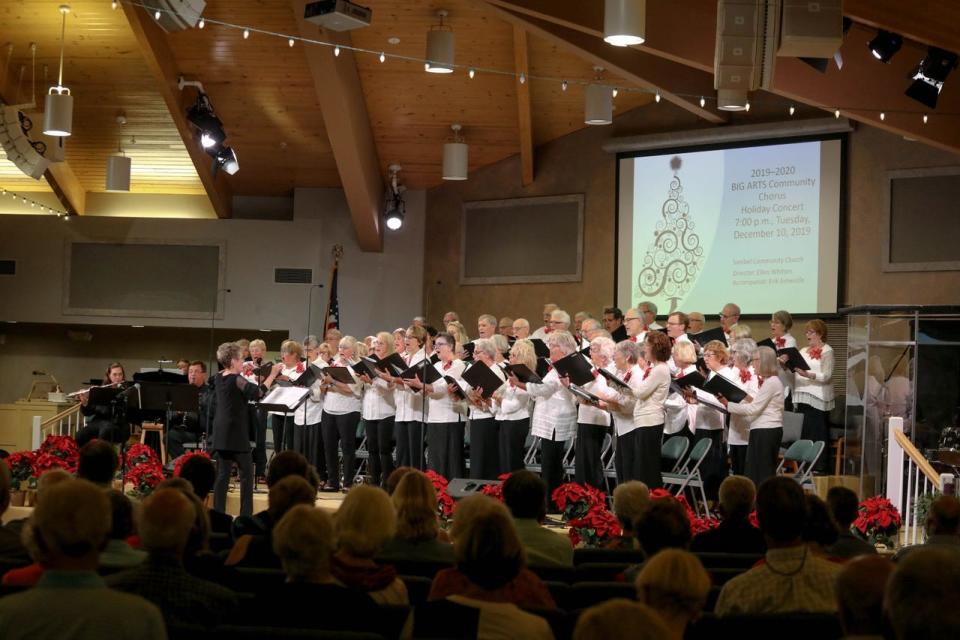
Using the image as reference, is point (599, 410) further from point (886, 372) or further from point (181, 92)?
point (181, 92)

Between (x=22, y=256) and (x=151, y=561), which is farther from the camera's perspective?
(x=22, y=256)

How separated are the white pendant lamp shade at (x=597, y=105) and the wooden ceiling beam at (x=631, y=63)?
0.48 meters

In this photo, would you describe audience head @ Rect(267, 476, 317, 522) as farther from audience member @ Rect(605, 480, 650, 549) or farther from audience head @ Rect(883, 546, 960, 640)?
audience head @ Rect(883, 546, 960, 640)

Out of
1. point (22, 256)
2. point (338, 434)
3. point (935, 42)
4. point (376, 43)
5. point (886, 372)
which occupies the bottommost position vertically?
point (338, 434)

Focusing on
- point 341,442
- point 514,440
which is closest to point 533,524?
point 514,440

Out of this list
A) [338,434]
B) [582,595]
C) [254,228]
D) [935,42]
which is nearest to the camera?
[582,595]

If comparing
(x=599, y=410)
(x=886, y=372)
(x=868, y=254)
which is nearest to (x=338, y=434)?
(x=599, y=410)

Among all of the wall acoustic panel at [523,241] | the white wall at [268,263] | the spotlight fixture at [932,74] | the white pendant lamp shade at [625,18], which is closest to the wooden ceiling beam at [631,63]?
the wall acoustic panel at [523,241]

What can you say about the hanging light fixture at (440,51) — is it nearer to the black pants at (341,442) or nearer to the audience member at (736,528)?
the black pants at (341,442)

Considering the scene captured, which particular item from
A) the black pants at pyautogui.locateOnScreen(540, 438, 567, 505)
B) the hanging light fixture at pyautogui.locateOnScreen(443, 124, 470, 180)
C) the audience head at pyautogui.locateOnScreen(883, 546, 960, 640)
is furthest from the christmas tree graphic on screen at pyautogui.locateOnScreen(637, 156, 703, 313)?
the audience head at pyautogui.locateOnScreen(883, 546, 960, 640)

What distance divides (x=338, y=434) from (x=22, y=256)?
6.47 m

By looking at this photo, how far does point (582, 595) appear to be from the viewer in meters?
3.04

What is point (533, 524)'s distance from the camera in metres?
3.83

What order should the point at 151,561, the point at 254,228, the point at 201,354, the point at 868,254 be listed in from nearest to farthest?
1. the point at 151,561
2. the point at 868,254
3. the point at 254,228
4. the point at 201,354
